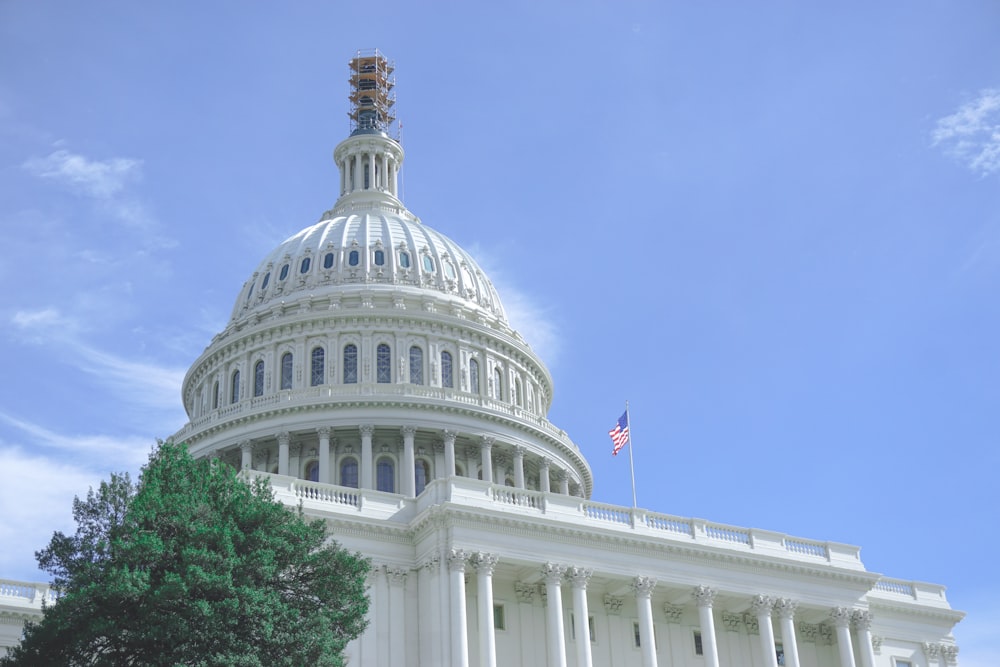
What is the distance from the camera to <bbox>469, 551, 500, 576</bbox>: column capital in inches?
Answer: 2126

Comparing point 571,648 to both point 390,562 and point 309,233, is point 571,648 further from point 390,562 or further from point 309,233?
point 309,233

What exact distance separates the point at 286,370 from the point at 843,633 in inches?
1547

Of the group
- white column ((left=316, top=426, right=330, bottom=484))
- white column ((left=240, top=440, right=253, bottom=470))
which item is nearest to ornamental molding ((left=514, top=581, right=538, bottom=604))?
white column ((left=316, top=426, right=330, bottom=484))

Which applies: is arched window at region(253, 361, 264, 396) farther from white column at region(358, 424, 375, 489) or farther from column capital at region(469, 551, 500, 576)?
column capital at region(469, 551, 500, 576)

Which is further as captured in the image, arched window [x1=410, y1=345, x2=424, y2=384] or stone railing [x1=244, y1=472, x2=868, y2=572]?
arched window [x1=410, y1=345, x2=424, y2=384]

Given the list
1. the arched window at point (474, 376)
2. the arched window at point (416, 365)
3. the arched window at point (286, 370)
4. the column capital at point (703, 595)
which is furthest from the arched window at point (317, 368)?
the column capital at point (703, 595)

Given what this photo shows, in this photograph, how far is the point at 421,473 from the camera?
78.9 m

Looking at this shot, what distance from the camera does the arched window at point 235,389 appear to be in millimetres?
84500

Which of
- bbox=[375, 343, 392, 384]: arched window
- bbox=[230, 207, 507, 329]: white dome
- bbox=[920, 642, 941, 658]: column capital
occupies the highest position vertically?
bbox=[230, 207, 507, 329]: white dome

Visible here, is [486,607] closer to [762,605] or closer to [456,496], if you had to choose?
[456,496]

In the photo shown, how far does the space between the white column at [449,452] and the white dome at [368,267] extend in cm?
1161

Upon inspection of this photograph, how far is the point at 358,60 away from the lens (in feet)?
369

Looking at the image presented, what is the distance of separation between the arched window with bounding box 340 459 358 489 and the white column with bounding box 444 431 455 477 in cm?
→ 554

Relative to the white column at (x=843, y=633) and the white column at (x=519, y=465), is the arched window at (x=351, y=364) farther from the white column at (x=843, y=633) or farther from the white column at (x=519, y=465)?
the white column at (x=843, y=633)
